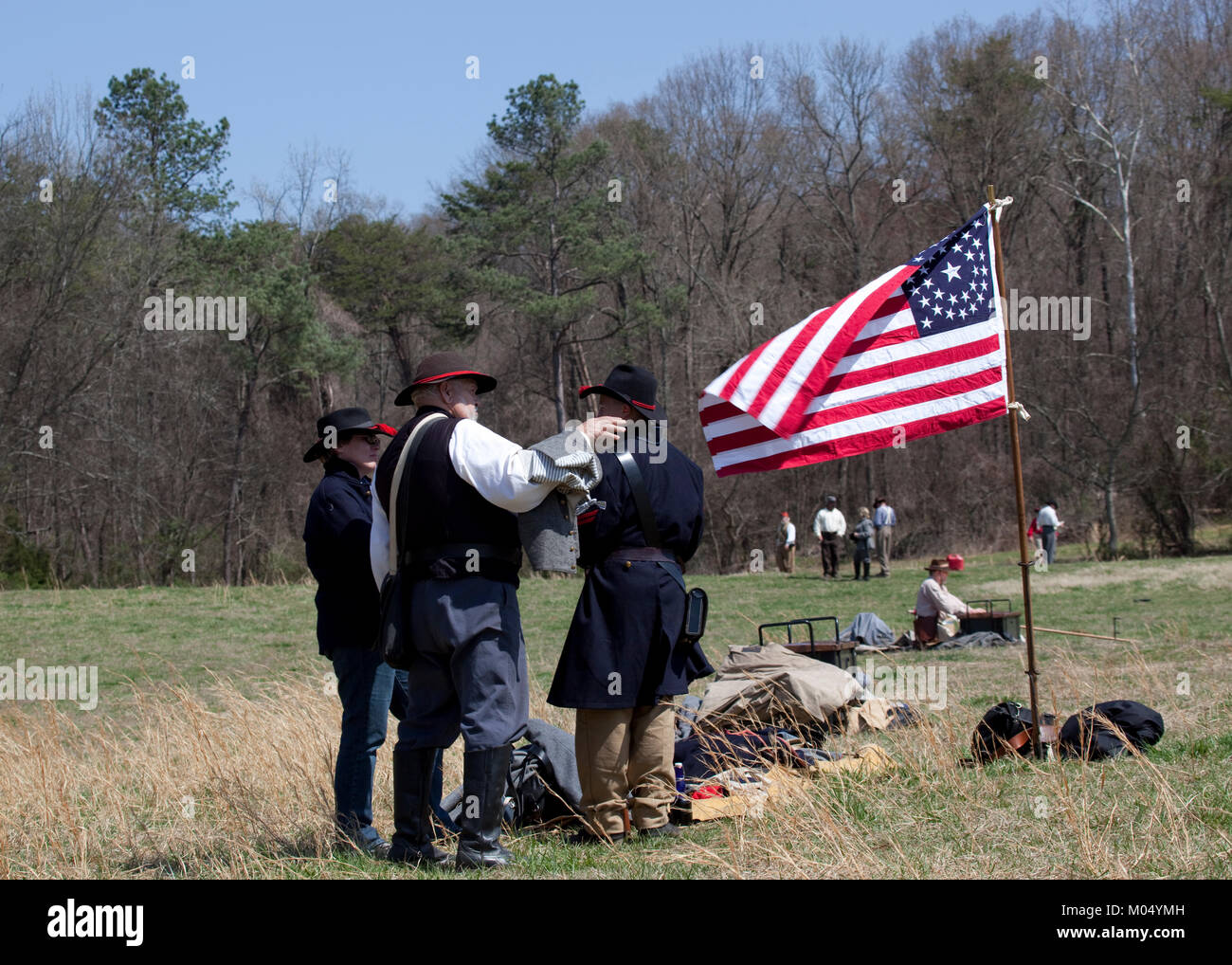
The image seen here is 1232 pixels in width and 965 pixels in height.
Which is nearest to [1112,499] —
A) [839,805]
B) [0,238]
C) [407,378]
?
[407,378]

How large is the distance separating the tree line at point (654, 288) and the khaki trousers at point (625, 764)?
75.7ft

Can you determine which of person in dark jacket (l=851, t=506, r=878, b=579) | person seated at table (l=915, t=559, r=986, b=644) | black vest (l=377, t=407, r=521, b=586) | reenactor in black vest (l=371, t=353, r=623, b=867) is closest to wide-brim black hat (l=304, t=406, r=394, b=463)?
reenactor in black vest (l=371, t=353, r=623, b=867)

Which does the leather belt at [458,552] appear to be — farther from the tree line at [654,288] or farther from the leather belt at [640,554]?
the tree line at [654,288]

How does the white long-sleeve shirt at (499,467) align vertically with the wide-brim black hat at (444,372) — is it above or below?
below

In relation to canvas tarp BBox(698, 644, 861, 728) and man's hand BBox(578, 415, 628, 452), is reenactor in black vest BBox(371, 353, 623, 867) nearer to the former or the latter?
man's hand BBox(578, 415, 628, 452)

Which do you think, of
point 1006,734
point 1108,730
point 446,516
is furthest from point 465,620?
point 1108,730

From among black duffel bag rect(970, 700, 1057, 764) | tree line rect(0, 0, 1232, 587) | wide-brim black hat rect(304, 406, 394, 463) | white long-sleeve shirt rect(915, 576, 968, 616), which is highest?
tree line rect(0, 0, 1232, 587)

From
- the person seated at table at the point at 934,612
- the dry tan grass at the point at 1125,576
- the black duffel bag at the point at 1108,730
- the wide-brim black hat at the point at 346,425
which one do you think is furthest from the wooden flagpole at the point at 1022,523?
the dry tan grass at the point at 1125,576

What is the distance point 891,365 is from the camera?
21.2ft

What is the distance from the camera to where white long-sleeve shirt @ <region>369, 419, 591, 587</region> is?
4.56 metres

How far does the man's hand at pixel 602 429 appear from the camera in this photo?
16.0 feet

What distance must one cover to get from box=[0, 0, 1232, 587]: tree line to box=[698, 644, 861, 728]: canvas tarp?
21155 millimetres
